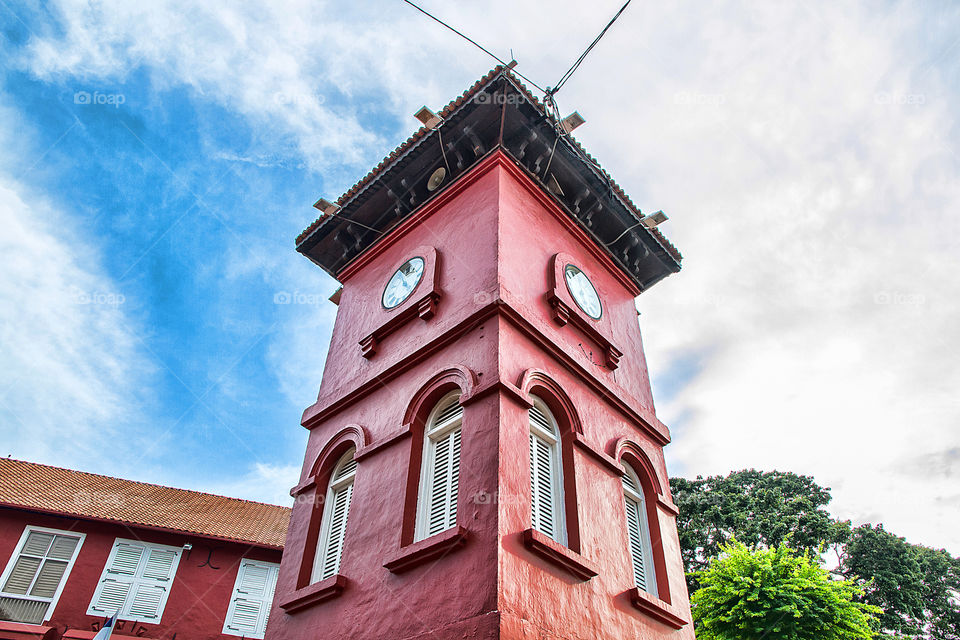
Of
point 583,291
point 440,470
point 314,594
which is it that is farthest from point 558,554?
point 583,291

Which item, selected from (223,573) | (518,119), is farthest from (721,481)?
(518,119)

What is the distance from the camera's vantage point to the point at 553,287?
30.2 ft

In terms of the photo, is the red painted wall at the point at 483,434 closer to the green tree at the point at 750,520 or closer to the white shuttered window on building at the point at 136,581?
the white shuttered window on building at the point at 136,581

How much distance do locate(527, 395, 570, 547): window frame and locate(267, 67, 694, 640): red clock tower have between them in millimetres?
25

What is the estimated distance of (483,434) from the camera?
6.74 m

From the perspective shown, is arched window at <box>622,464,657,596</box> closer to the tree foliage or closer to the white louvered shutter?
the white louvered shutter

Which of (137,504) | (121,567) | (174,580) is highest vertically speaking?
(137,504)

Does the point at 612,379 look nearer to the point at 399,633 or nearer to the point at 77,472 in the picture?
the point at 399,633

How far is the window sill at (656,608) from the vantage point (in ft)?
23.5

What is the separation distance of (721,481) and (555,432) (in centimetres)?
2081

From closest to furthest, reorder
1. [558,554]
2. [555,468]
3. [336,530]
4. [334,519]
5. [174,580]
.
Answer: [558,554] < [555,468] < [336,530] < [334,519] < [174,580]

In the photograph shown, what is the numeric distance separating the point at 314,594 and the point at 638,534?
169 inches

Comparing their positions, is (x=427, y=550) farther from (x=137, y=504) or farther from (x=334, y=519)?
(x=137, y=504)

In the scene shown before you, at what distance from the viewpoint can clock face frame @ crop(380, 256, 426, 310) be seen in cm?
976
